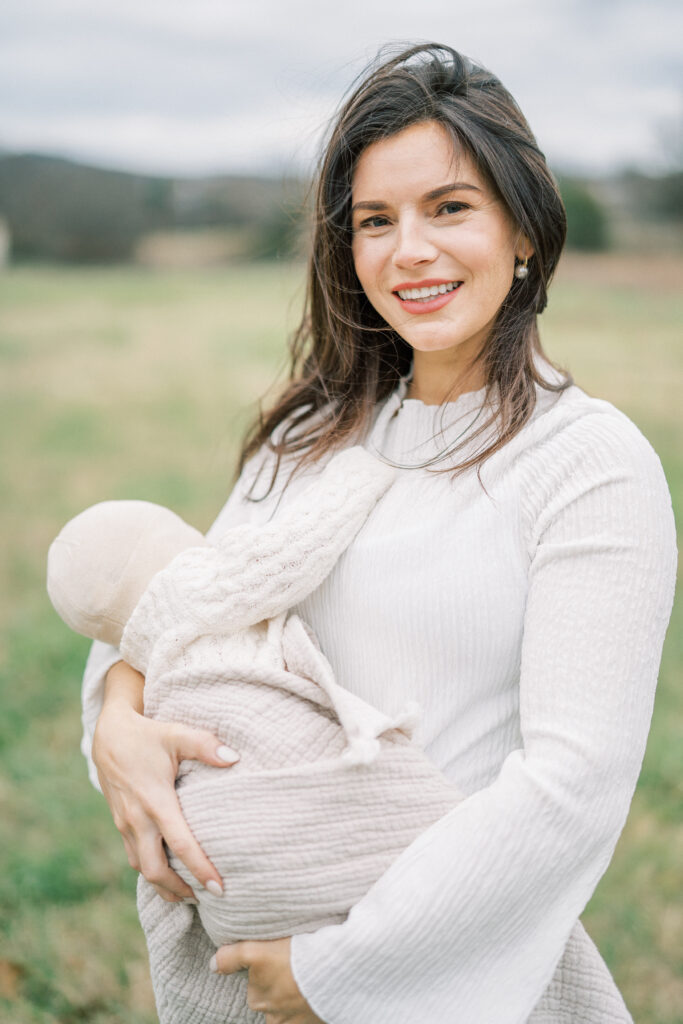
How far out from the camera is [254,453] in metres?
1.67

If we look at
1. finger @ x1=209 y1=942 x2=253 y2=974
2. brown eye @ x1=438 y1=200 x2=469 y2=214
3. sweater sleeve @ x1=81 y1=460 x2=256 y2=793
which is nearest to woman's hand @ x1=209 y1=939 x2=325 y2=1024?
finger @ x1=209 y1=942 x2=253 y2=974

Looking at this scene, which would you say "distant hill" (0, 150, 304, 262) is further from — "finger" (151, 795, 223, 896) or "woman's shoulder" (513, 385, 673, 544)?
"finger" (151, 795, 223, 896)

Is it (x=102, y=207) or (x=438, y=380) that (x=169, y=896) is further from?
(x=102, y=207)

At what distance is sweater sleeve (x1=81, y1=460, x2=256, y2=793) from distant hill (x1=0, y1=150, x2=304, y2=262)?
493 inches

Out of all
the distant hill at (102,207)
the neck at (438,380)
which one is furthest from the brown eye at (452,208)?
the distant hill at (102,207)

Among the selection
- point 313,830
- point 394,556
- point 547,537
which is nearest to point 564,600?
point 547,537

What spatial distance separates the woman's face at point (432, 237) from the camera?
1308 mm

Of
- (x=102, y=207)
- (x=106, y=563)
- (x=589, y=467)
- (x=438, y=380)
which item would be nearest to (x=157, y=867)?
(x=106, y=563)

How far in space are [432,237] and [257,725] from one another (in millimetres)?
718

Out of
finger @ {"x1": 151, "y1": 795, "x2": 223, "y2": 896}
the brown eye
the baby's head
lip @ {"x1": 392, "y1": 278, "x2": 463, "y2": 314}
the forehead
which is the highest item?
the forehead

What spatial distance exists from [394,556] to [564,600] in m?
0.26

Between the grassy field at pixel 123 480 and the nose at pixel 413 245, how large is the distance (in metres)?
0.46

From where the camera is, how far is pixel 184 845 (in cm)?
109

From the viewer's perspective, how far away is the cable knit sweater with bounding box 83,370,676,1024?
1.02m
